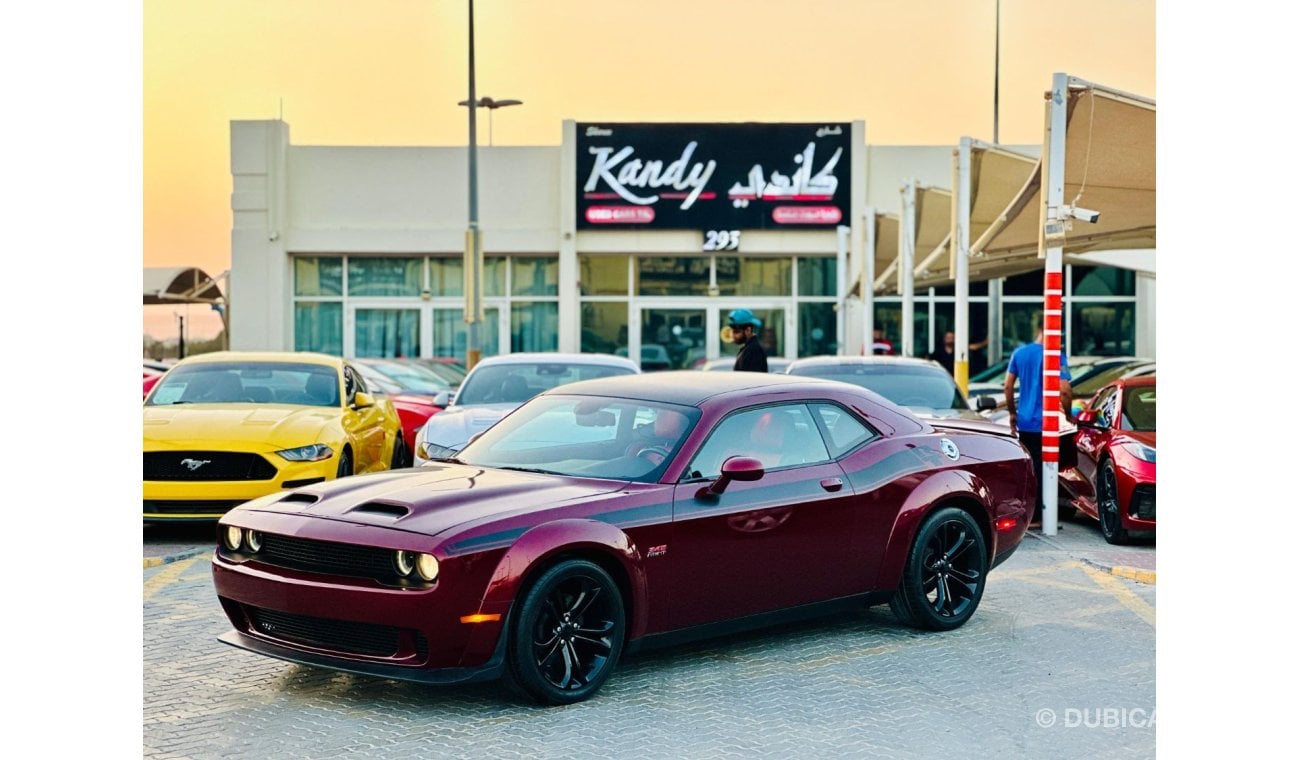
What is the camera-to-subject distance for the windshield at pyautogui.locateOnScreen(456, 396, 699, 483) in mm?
7316

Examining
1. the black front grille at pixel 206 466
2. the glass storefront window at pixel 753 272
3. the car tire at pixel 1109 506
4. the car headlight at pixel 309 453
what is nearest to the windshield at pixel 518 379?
the car headlight at pixel 309 453

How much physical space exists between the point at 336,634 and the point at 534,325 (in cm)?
2977

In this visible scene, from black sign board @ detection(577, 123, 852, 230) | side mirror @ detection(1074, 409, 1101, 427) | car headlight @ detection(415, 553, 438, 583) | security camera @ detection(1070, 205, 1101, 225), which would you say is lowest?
car headlight @ detection(415, 553, 438, 583)

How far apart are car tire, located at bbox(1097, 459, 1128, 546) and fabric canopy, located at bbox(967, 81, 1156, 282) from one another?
239cm

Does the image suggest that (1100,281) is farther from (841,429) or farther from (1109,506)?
(841,429)

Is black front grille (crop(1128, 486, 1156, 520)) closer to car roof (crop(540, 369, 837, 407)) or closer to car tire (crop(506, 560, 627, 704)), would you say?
car roof (crop(540, 369, 837, 407))

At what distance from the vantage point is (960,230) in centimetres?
1909

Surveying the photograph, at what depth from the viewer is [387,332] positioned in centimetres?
3612

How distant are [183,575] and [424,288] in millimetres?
26272

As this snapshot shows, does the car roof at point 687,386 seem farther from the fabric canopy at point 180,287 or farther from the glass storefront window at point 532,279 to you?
the fabric canopy at point 180,287

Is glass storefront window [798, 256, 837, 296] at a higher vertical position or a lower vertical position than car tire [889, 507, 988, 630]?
higher

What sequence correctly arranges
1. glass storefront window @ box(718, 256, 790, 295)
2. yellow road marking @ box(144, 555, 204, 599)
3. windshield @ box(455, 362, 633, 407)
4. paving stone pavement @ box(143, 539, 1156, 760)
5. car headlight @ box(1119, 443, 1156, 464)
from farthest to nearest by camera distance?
glass storefront window @ box(718, 256, 790, 295) → windshield @ box(455, 362, 633, 407) → car headlight @ box(1119, 443, 1156, 464) → yellow road marking @ box(144, 555, 204, 599) → paving stone pavement @ box(143, 539, 1156, 760)

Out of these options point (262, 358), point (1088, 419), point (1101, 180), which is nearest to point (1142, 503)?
point (1088, 419)

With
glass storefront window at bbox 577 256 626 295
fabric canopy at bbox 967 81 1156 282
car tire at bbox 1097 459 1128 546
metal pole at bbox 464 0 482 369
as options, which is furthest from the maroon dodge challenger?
glass storefront window at bbox 577 256 626 295
